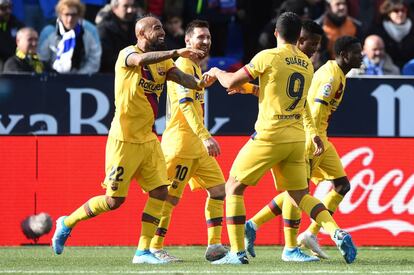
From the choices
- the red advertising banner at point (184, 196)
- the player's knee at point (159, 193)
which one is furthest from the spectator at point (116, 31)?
the player's knee at point (159, 193)

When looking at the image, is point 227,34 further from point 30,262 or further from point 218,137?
point 30,262

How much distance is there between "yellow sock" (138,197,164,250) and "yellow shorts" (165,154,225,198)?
2.27 feet

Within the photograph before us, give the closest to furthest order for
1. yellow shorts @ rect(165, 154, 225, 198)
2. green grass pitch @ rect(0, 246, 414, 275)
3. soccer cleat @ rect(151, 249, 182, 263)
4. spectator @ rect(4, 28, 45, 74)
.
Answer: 1. green grass pitch @ rect(0, 246, 414, 275)
2. soccer cleat @ rect(151, 249, 182, 263)
3. yellow shorts @ rect(165, 154, 225, 198)
4. spectator @ rect(4, 28, 45, 74)

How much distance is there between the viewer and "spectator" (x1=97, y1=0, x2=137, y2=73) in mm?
16719

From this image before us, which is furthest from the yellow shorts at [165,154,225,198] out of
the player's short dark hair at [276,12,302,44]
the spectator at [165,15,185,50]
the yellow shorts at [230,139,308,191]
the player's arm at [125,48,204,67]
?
the spectator at [165,15,185,50]

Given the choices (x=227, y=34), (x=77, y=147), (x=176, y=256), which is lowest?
(x=176, y=256)

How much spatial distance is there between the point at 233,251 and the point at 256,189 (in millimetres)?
3003

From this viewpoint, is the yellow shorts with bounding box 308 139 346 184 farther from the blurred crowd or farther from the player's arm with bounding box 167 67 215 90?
the blurred crowd

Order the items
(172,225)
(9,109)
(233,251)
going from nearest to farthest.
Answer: (233,251), (172,225), (9,109)

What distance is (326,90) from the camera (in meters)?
12.1

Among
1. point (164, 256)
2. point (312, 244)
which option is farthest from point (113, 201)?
point (312, 244)

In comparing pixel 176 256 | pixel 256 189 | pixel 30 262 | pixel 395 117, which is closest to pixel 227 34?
pixel 395 117

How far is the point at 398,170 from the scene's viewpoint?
1406 cm

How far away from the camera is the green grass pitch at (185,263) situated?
10.4 meters
